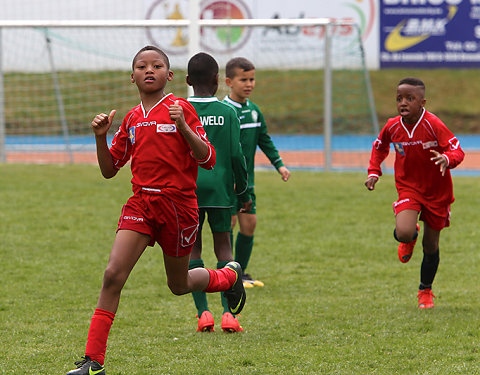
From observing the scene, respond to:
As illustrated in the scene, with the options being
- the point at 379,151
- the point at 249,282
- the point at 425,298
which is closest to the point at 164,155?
the point at 379,151

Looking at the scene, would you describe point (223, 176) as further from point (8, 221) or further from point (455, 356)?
point (8, 221)

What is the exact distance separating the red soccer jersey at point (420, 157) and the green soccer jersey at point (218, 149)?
145 cm

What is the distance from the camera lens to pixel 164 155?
14.4 feet

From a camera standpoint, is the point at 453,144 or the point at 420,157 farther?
the point at 420,157

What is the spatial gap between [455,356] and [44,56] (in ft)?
45.1

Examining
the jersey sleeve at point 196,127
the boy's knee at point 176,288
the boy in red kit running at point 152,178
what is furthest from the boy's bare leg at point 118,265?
the jersey sleeve at point 196,127

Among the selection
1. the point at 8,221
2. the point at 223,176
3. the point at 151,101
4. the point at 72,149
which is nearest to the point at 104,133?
the point at 151,101

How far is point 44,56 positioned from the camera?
16984 millimetres

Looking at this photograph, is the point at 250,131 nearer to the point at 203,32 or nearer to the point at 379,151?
the point at 379,151

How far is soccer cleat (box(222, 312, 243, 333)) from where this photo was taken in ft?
18.7

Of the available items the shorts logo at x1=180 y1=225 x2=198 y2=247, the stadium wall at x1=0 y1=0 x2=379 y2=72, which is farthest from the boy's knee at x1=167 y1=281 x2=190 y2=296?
the stadium wall at x1=0 y1=0 x2=379 y2=72

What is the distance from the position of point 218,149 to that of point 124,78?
1255 centimetres

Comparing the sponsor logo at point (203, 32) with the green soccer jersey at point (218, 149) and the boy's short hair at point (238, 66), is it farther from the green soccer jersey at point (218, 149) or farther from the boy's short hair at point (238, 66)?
the green soccer jersey at point (218, 149)

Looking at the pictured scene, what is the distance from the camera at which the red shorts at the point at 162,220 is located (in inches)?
173
